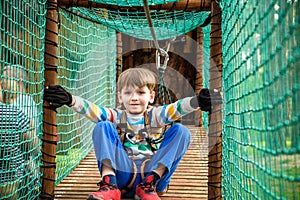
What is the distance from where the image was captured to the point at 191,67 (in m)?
4.07

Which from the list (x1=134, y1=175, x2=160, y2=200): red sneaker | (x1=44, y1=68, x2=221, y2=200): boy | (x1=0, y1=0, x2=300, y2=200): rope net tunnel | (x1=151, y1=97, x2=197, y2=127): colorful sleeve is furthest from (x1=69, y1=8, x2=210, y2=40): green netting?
(x1=134, y1=175, x2=160, y2=200): red sneaker

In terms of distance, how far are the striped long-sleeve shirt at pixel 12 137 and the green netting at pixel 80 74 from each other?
0.27 metres

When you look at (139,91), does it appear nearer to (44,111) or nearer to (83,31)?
(44,111)

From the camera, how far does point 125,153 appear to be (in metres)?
1.64

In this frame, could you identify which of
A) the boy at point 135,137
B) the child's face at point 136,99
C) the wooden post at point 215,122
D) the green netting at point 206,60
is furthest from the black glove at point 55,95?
the green netting at point 206,60

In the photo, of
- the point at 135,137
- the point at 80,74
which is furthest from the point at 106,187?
the point at 80,74

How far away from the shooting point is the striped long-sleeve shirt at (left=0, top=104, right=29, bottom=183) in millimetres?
1573

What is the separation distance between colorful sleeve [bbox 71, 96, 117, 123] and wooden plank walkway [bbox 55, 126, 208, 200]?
0.33 m

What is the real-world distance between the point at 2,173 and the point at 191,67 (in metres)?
2.77

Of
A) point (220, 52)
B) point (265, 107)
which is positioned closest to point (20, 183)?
point (220, 52)

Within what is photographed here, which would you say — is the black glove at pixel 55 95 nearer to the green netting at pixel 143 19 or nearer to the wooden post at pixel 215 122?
the green netting at pixel 143 19

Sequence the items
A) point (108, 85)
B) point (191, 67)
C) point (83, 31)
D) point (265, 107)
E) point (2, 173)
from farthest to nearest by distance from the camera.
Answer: point (191, 67) < point (108, 85) < point (83, 31) < point (2, 173) < point (265, 107)

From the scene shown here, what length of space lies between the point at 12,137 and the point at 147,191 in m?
0.57

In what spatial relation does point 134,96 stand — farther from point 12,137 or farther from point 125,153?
point 12,137
